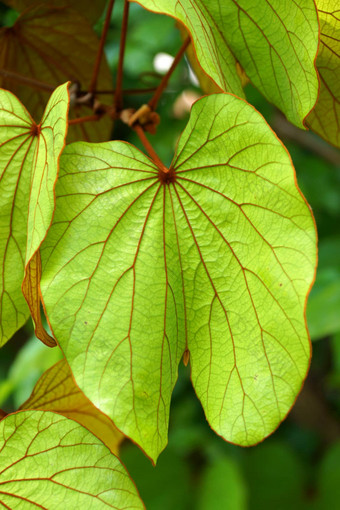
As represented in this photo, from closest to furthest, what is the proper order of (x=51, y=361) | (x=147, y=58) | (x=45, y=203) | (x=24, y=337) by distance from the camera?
(x=45, y=203) < (x=51, y=361) < (x=147, y=58) < (x=24, y=337)

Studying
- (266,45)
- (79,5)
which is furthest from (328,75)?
(79,5)

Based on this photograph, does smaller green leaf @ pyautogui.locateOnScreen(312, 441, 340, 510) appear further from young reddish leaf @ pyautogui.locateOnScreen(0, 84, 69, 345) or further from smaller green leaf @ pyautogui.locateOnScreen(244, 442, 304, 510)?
young reddish leaf @ pyautogui.locateOnScreen(0, 84, 69, 345)

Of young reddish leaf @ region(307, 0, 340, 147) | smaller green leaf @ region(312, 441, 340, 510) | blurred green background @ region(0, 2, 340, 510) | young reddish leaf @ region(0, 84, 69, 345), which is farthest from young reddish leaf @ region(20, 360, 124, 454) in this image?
smaller green leaf @ region(312, 441, 340, 510)

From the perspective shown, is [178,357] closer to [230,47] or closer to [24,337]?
[230,47]

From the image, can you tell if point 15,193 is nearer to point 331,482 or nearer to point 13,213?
point 13,213

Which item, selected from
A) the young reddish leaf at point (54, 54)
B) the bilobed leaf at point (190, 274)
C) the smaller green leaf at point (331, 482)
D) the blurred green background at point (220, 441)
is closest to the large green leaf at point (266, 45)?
the bilobed leaf at point (190, 274)

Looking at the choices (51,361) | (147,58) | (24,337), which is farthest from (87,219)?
(24,337)

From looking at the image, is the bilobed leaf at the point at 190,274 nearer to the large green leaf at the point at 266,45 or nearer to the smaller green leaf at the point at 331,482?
the large green leaf at the point at 266,45
